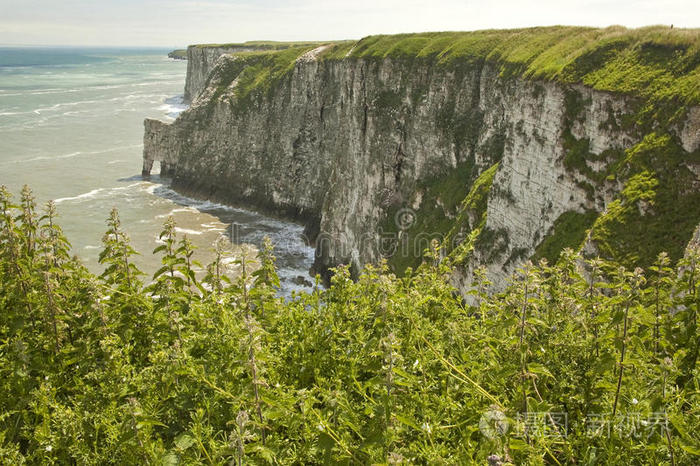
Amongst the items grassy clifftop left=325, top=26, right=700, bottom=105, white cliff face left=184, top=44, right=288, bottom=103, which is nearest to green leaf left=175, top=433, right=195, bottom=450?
grassy clifftop left=325, top=26, right=700, bottom=105

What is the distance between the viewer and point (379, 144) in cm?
5872

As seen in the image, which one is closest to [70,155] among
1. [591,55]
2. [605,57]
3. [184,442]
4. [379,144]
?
A: [379,144]

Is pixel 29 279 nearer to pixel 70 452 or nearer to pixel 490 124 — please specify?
pixel 70 452

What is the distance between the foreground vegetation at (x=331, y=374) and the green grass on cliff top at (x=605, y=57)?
84.2 feet

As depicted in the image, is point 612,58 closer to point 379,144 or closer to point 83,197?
point 379,144

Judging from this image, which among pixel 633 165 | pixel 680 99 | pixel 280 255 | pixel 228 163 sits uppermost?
pixel 680 99

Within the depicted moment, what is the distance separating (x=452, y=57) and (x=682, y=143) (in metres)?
33.5

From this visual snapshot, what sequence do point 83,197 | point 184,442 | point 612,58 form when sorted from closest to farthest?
point 184,442, point 612,58, point 83,197

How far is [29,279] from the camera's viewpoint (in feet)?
27.8

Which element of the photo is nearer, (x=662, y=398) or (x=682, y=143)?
(x=662, y=398)

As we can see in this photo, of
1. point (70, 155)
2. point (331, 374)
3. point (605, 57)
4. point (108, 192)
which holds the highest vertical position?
point (605, 57)

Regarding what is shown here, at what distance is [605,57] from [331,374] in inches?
1367

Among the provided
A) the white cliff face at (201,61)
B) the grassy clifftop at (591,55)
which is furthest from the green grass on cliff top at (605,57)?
the white cliff face at (201,61)

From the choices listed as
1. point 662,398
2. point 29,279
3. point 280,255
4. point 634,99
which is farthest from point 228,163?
point 662,398
